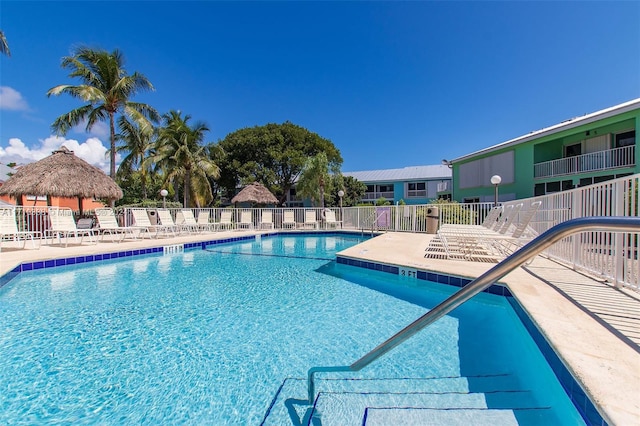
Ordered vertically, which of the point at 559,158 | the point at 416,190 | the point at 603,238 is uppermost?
the point at 559,158

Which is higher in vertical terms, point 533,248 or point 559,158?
point 559,158

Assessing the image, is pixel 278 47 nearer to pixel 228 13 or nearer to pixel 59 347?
pixel 228 13

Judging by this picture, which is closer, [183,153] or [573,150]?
[573,150]

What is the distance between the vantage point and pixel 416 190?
2959cm

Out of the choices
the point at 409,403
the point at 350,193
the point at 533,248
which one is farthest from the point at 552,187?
the point at 533,248

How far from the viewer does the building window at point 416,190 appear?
29156mm

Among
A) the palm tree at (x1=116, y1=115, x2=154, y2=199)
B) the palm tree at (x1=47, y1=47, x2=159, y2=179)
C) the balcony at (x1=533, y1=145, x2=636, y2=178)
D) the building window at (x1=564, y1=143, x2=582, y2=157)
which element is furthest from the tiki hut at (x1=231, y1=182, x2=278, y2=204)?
the building window at (x1=564, y1=143, x2=582, y2=157)

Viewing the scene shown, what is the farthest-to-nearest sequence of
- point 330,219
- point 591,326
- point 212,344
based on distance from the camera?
point 330,219
point 212,344
point 591,326

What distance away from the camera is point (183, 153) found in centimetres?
1892

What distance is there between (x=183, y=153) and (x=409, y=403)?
20.1 metres

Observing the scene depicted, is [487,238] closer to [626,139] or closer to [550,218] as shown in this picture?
[550,218]

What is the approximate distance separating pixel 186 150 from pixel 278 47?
27.9ft

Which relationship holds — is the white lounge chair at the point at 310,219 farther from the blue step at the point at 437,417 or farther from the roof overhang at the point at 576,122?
the blue step at the point at 437,417

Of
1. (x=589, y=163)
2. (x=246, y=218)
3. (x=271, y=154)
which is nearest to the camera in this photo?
(x=589, y=163)
